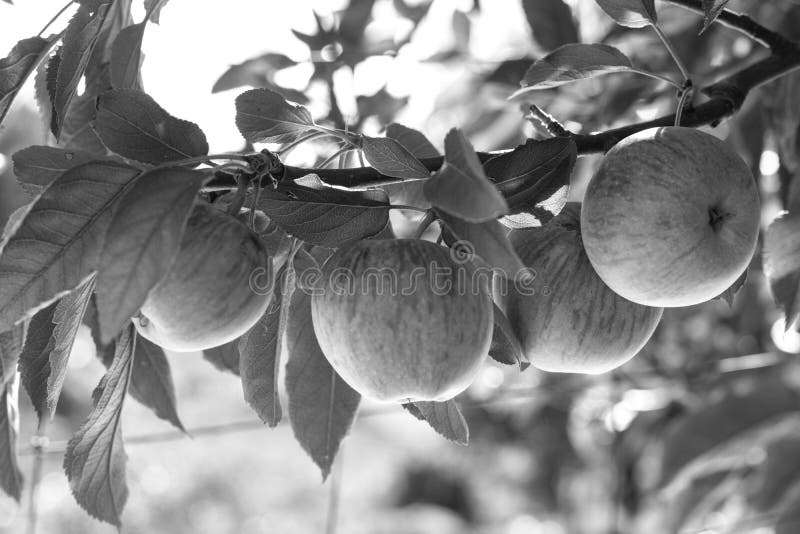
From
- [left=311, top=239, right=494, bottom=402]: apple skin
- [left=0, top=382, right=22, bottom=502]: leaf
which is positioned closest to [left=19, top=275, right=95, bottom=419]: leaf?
[left=0, top=382, right=22, bottom=502]: leaf

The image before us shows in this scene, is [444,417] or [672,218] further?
[444,417]

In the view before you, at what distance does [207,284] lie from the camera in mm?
643

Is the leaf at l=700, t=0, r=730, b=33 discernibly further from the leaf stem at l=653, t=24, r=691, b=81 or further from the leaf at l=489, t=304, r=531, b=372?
the leaf at l=489, t=304, r=531, b=372

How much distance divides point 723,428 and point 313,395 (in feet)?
3.40

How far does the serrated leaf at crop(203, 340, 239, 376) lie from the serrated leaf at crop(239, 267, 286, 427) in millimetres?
119

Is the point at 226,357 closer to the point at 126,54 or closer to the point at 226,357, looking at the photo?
the point at 226,357

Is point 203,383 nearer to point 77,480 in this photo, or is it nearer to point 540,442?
point 540,442

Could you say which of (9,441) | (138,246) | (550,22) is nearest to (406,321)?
(138,246)

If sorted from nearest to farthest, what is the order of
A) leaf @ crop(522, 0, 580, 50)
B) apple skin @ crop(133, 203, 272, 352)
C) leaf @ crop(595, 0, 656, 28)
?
apple skin @ crop(133, 203, 272, 352)
leaf @ crop(595, 0, 656, 28)
leaf @ crop(522, 0, 580, 50)

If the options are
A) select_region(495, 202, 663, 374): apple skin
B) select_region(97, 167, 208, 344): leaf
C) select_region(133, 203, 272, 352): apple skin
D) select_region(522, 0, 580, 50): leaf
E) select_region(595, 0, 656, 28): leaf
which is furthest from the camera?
select_region(522, 0, 580, 50): leaf

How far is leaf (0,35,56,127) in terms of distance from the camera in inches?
32.4

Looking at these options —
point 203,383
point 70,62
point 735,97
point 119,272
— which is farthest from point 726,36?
point 203,383

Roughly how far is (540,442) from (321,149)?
1507 millimetres

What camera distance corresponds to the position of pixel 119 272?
1.77ft
